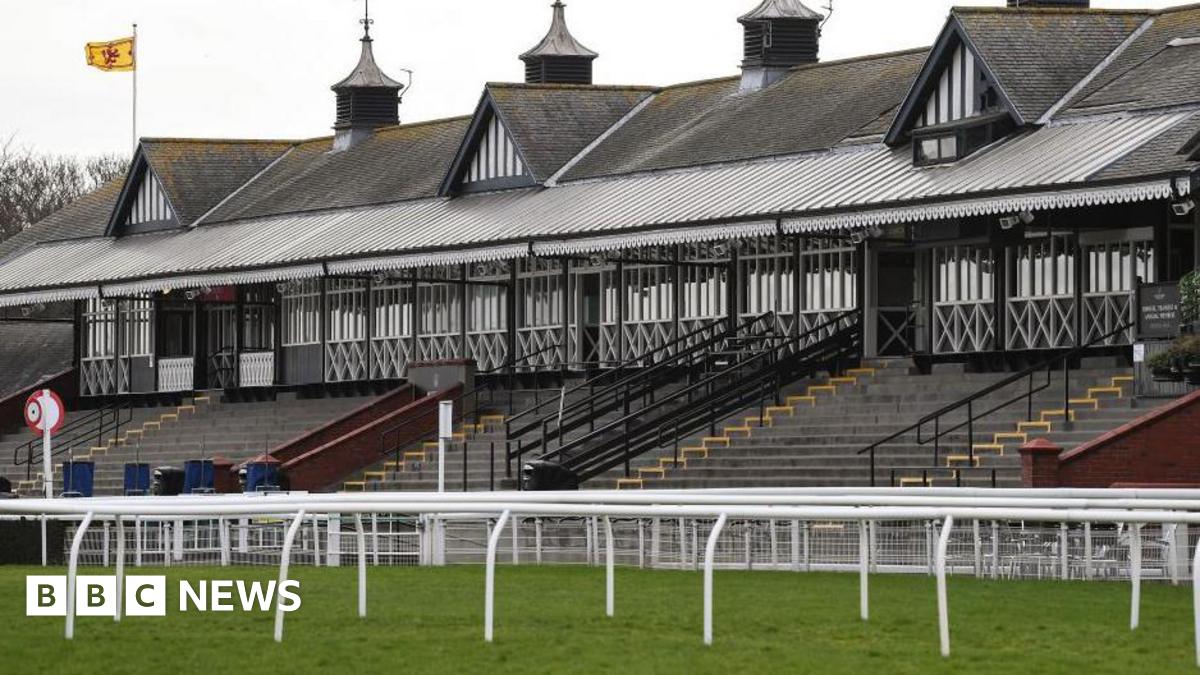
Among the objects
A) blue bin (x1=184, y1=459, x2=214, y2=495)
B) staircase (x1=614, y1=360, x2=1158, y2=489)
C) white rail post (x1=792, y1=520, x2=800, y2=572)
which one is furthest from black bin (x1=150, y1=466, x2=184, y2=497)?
white rail post (x1=792, y1=520, x2=800, y2=572)

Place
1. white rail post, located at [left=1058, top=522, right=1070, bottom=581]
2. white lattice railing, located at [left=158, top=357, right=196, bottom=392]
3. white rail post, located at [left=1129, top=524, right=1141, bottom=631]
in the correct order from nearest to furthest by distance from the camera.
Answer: white rail post, located at [left=1129, top=524, right=1141, bottom=631] → white rail post, located at [left=1058, top=522, right=1070, bottom=581] → white lattice railing, located at [left=158, top=357, right=196, bottom=392]

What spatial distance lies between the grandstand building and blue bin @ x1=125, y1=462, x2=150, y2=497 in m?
5.23

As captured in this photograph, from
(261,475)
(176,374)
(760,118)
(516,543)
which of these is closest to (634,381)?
(261,475)

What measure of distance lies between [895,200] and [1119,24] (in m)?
7.43

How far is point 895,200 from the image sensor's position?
119 feet

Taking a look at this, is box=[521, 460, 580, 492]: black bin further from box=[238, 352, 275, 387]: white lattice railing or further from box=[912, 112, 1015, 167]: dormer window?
box=[238, 352, 275, 387]: white lattice railing

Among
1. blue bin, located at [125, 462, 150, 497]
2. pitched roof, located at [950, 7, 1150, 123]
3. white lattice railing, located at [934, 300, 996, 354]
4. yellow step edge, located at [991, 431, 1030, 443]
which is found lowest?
blue bin, located at [125, 462, 150, 497]

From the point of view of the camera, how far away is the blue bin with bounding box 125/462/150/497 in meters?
42.4

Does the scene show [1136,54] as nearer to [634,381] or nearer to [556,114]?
[634,381]

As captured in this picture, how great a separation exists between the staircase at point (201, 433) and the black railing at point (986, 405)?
14.5 metres

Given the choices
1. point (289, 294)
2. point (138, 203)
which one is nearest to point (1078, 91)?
point (289, 294)

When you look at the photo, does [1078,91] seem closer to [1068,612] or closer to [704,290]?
[704,290]

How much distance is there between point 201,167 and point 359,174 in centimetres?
563

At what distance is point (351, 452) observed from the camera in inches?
1689
